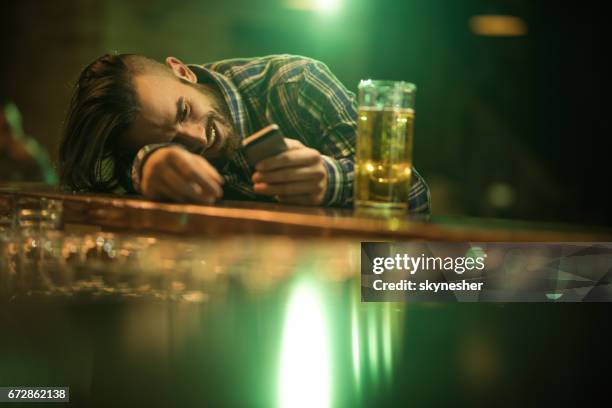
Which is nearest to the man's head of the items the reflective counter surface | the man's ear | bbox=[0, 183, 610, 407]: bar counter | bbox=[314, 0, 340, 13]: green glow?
the man's ear

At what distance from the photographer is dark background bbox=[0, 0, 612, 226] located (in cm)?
132

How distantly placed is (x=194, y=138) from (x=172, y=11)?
39cm

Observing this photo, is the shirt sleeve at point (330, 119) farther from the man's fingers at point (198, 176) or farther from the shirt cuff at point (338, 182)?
the man's fingers at point (198, 176)

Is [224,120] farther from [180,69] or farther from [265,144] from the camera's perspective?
[265,144]

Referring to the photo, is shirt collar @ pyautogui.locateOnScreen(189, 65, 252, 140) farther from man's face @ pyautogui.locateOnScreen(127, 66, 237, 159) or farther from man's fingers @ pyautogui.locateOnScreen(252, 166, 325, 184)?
man's fingers @ pyautogui.locateOnScreen(252, 166, 325, 184)

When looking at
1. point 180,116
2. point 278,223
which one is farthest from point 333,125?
point 278,223

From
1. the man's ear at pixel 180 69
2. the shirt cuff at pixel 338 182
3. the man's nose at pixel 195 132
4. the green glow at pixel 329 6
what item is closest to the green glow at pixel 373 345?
Result: the shirt cuff at pixel 338 182

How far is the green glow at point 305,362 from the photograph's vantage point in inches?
43.2

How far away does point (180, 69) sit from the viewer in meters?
1.23

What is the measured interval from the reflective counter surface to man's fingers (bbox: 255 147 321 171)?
209 millimetres

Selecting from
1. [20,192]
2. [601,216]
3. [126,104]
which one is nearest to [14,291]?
[20,192]

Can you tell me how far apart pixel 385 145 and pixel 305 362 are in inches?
17.6

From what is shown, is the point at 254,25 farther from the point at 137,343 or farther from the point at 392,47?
the point at 137,343

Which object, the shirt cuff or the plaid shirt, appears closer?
the shirt cuff
